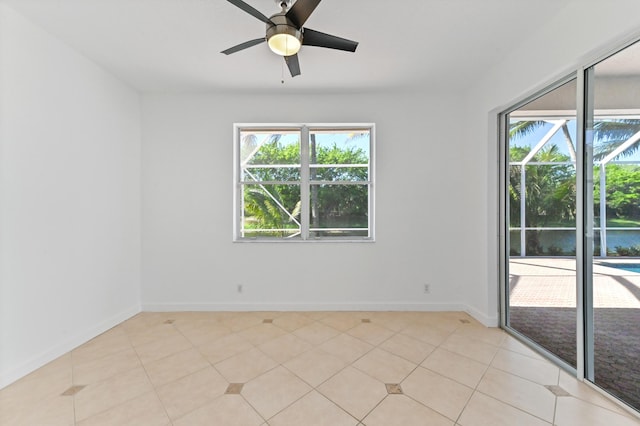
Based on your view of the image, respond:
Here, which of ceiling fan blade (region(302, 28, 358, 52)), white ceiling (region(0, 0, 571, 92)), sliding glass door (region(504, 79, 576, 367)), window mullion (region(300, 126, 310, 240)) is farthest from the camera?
window mullion (region(300, 126, 310, 240))

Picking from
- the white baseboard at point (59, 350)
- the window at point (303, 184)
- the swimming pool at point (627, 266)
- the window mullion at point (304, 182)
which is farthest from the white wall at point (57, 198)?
the swimming pool at point (627, 266)

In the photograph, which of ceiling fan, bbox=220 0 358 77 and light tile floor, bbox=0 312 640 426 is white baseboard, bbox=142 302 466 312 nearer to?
light tile floor, bbox=0 312 640 426

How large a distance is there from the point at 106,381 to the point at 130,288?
1.44 m

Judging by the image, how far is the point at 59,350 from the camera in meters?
2.30

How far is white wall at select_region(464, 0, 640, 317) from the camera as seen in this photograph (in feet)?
5.47

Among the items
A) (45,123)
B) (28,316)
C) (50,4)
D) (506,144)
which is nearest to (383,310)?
(506,144)

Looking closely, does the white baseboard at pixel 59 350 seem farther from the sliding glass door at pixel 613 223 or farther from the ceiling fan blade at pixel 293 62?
the sliding glass door at pixel 613 223

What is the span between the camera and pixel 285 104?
3314 millimetres

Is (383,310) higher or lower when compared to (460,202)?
lower

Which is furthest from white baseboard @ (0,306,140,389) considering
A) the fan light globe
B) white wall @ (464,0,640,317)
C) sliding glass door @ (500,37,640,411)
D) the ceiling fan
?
sliding glass door @ (500,37,640,411)

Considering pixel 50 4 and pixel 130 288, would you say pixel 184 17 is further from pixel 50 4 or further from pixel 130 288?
pixel 130 288

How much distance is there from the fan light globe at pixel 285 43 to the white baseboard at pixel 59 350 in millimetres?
3213

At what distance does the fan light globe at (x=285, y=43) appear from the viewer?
1672 millimetres

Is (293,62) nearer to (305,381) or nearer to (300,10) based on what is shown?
(300,10)
